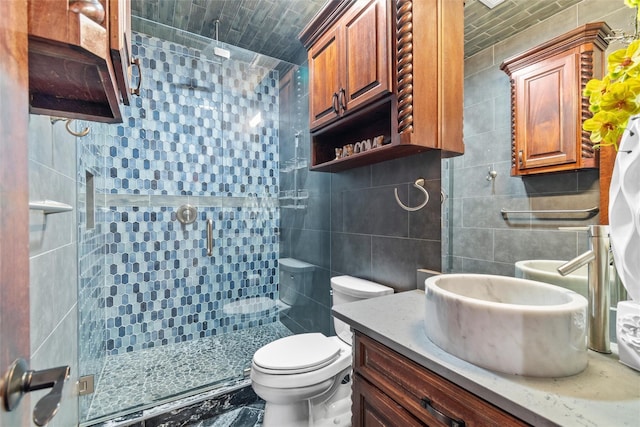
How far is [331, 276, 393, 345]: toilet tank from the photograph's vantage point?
1.62 meters

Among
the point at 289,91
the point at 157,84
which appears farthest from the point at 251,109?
the point at 157,84

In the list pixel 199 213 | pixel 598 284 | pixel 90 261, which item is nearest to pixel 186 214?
pixel 199 213

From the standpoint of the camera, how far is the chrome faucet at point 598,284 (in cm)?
78

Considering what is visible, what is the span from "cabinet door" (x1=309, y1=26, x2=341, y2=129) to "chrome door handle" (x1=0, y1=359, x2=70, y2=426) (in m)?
1.55

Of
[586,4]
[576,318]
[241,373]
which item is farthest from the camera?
[241,373]

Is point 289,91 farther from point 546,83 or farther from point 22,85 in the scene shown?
point 22,85

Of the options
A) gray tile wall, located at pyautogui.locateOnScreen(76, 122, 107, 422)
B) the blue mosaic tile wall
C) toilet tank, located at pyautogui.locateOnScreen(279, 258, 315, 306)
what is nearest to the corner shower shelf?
gray tile wall, located at pyautogui.locateOnScreen(76, 122, 107, 422)

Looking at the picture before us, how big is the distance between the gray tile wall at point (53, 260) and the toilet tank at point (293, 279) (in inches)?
61.2

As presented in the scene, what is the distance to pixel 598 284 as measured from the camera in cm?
79

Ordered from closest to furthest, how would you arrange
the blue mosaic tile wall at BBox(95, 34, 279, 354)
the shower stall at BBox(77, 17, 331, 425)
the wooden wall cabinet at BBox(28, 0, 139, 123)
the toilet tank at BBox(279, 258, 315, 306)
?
1. the wooden wall cabinet at BBox(28, 0, 139, 123)
2. the shower stall at BBox(77, 17, 331, 425)
3. the blue mosaic tile wall at BBox(95, 34, 279, 354)
4. the toilet tank at BBox(279, 258, 315, 306)

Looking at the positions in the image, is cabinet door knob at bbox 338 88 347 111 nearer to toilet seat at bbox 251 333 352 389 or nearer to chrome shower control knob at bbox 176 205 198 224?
toilet seat at bbox 251 333 352 389

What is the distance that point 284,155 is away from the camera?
9.53 ft

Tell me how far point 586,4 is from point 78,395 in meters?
2.62

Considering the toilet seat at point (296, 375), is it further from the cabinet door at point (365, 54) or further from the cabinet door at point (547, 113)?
the cabinet door at point (365, 54)
